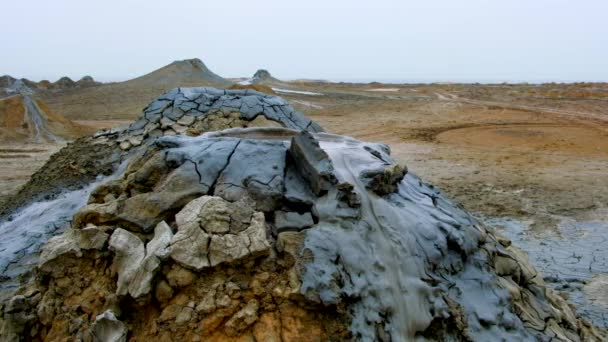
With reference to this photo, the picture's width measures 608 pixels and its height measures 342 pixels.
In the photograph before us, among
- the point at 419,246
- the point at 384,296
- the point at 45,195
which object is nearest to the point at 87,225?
the point at 384,296

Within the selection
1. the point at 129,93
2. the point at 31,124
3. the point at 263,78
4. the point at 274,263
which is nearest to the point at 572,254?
the point at 274,263

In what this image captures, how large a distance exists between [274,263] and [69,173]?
3.67 m

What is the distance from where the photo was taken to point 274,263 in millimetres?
2189

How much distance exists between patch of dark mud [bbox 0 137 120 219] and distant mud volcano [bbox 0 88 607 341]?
7.00 ft

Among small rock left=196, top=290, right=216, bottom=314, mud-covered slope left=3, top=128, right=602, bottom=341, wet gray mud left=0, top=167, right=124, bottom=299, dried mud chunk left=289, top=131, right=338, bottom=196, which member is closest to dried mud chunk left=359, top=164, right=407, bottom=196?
mud-covered slope left=3, top=128, right=602, bottom=341

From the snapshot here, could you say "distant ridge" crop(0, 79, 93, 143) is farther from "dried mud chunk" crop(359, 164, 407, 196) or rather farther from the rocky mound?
"dried mud chunk" crop(359, 164, 407, 196)

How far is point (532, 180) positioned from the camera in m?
6.46

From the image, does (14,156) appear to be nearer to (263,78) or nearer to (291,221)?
(291,221)

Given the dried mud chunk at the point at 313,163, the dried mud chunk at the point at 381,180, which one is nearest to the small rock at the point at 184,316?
the dried mud chunk at the point at 313,163

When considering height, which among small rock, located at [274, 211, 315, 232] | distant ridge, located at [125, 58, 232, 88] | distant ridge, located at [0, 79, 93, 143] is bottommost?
distant ridge, located at [0, 79, 93, 143]

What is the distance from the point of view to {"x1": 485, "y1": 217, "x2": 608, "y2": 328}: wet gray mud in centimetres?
347

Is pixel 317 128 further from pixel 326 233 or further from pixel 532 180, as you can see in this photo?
pixel 326 233

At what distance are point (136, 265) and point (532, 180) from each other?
5750mm

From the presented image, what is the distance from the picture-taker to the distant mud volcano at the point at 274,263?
6.75ft
